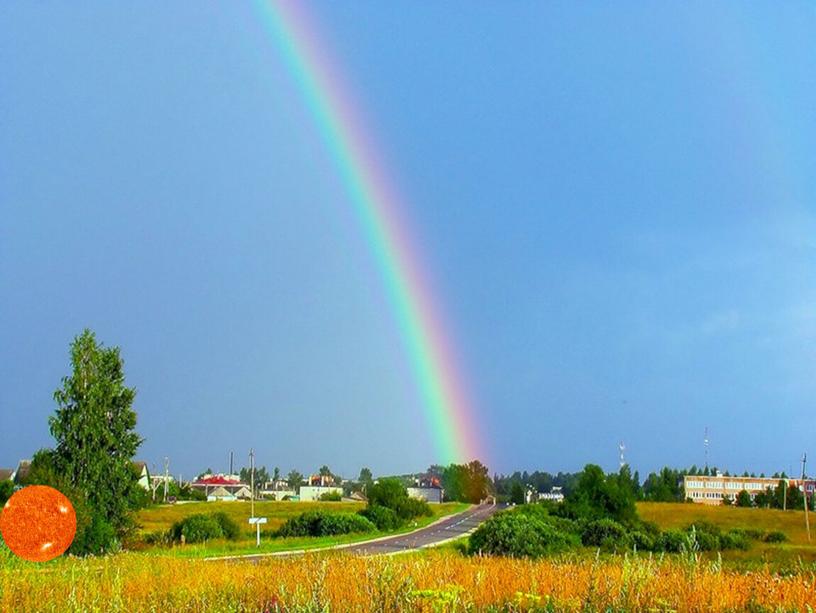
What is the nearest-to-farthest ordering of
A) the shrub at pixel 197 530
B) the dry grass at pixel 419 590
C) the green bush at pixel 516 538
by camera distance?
the dry grass at pixel 419 590 < the green bush at pixel 516 538 < the shrub at pixel 197 530

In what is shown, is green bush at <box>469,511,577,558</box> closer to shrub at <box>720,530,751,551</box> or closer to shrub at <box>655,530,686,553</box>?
shrub at <box>655,530,686,553</box>

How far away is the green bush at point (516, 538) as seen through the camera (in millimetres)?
26812

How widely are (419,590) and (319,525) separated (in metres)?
40.7

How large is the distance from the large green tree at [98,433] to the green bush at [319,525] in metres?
10.5

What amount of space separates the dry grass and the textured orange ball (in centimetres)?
451

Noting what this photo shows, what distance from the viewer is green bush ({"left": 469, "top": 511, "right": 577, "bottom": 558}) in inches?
1056

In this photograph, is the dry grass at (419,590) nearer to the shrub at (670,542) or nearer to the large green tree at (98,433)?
the shrub at (670,542)

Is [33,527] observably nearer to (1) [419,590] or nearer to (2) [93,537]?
(1) [419,590]

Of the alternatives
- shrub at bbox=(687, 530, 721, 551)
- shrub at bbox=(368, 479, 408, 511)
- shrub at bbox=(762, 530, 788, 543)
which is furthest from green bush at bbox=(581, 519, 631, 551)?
shrub at bbox=(368, 479, 408, 511)

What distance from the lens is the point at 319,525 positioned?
46.2 meters

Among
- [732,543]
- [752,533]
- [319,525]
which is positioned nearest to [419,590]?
[732,543]

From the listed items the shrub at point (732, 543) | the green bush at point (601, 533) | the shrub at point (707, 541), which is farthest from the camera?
the shrub at point (732, 543)

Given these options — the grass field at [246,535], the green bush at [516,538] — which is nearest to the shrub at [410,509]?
the grass field at [246,535]

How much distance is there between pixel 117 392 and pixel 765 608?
35567mm
